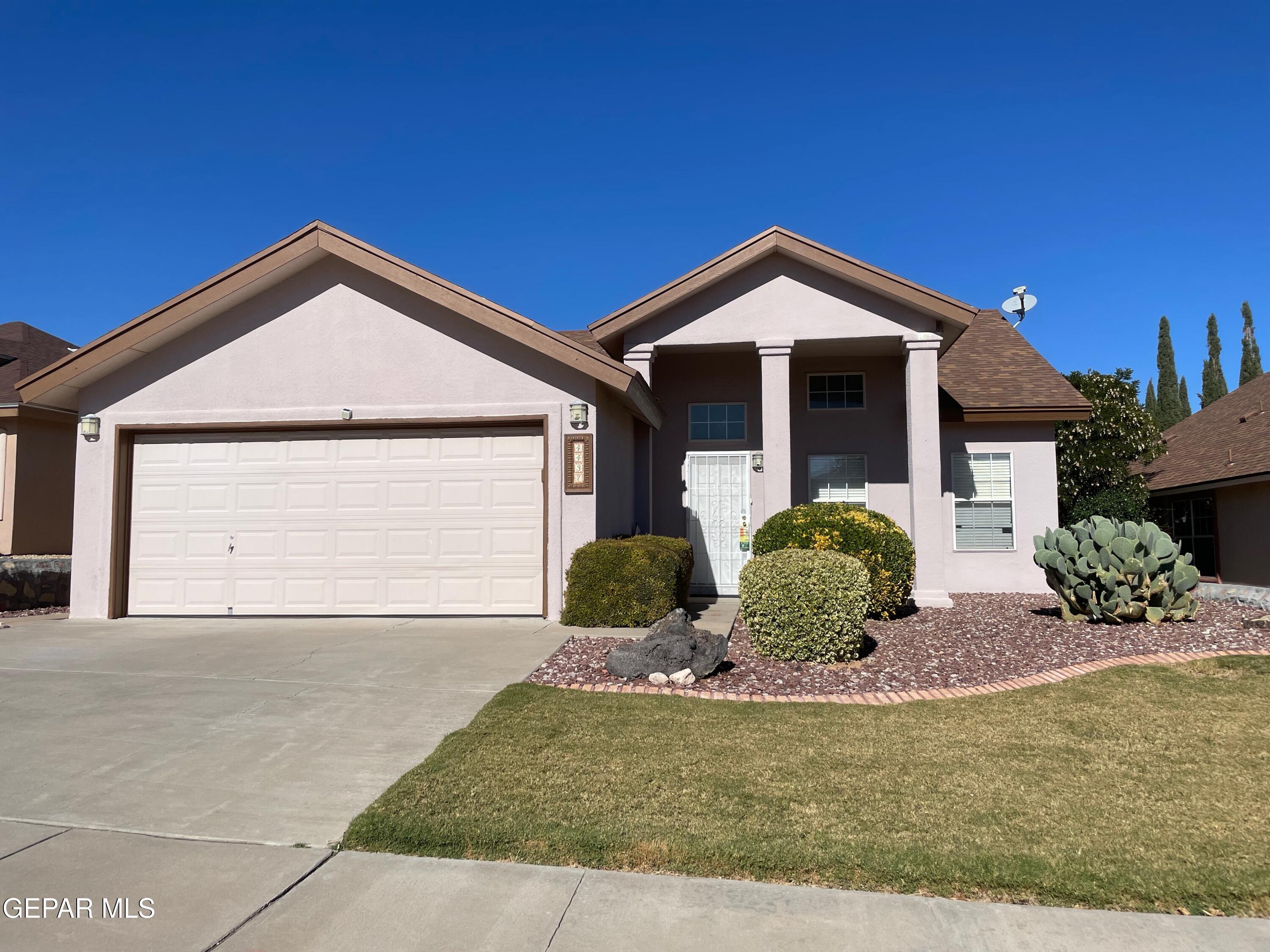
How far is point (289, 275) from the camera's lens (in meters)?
10.2

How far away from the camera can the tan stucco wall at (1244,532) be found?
15.2 meters

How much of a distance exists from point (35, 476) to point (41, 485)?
20 centimetres

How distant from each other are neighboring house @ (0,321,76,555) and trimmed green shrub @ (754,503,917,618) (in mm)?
11696

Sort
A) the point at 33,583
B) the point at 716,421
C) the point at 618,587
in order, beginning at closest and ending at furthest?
the point at 618,587, the point at 33,583, the point at 716,421

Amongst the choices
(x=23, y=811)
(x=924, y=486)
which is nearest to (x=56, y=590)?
(x=23, y=811)

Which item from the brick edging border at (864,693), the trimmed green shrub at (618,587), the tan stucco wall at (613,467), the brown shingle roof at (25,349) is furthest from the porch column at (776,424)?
the brown shingle roof at (25,349)

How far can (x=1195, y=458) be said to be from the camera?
59.4 ft

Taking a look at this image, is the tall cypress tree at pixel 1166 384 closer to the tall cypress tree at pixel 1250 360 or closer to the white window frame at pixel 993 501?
the tall cypress tree at pixel 1250 360

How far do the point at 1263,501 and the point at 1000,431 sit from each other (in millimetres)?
6846

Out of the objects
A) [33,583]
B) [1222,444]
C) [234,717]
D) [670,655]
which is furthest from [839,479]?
[33,583]

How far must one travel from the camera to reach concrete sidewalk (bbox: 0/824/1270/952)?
2.80m

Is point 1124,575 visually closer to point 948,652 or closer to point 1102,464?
point 948,652

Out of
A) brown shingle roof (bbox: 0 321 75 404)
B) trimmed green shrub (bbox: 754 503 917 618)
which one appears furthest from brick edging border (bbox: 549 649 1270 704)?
brown shingle roof (bbox: 0 321 75 404)

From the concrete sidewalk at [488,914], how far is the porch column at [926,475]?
8.60m
